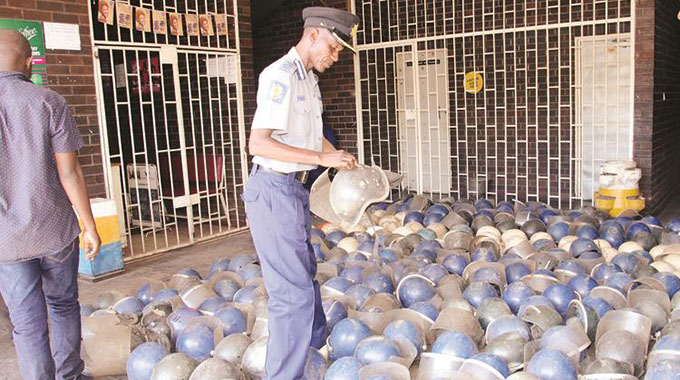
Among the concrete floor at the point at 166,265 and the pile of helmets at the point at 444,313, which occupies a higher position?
the pile of helmets at the point at 444,313

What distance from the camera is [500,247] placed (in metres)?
4.77

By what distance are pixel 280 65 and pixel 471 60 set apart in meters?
5.82

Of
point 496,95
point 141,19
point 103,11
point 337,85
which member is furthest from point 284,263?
point 496,95

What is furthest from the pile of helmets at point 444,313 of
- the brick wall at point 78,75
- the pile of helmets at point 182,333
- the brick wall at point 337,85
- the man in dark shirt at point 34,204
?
the brick wall at point 337,85

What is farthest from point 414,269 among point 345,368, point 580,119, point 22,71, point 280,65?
point 580,119

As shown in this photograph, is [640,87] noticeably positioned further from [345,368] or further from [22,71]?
[22,71]

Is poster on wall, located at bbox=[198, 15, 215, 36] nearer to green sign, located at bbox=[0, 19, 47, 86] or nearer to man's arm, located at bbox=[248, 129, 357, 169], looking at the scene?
green sign, located at bbox=[0, 19, 47, 86]

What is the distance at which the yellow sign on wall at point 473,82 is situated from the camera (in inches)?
316

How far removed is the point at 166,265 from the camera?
5668mm

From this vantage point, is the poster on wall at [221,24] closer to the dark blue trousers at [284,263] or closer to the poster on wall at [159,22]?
the poster on wall at [159,22]

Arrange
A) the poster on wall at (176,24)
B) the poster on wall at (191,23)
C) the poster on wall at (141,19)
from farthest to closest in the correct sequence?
the poster on wall at (191,23)
the poster on wall at (176,24)
the poster on wall at (141,19)

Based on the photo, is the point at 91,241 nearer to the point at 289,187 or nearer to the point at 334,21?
the point at 289,187

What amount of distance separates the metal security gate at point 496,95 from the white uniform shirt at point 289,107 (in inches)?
179

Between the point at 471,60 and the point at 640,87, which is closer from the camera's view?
the point at 640,87
